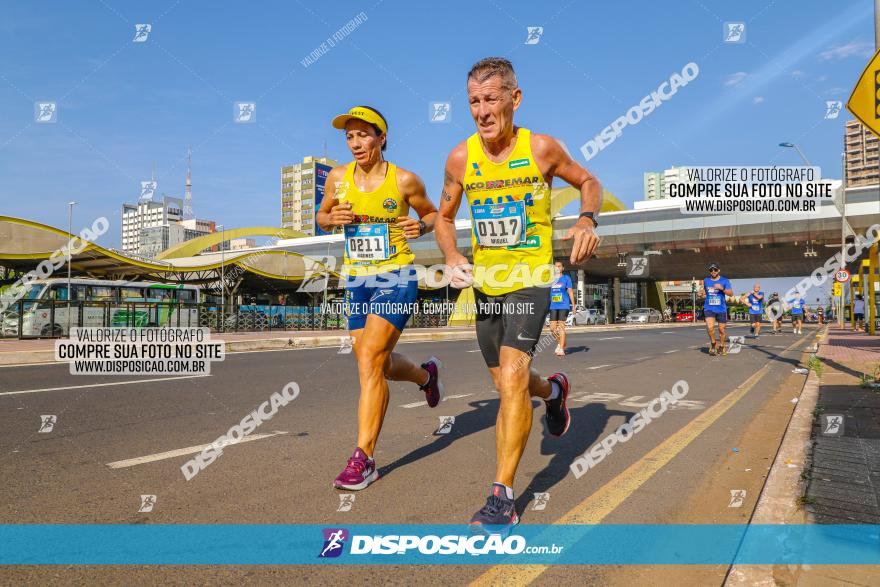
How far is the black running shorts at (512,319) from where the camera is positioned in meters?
2.98

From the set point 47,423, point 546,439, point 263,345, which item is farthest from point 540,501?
point 263,345

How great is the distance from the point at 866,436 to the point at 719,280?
957cm

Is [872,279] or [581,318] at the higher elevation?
[872,279]

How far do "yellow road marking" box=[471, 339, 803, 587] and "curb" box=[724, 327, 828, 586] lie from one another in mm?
650

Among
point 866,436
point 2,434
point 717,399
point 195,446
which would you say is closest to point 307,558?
point 195,446

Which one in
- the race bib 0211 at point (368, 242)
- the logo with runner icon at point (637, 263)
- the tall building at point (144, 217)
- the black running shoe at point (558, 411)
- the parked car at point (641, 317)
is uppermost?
the tall building at point (144, 217)

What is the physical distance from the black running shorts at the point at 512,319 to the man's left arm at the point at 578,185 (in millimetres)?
274

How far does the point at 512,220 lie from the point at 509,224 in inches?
1.0

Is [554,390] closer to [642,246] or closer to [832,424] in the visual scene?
[832,424]

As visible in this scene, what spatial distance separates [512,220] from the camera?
3.09m

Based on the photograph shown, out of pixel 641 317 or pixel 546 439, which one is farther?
pixel 641 317

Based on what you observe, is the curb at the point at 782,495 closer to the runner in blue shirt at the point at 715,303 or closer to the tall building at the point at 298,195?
the runner in blue shirt at the point at 715,303

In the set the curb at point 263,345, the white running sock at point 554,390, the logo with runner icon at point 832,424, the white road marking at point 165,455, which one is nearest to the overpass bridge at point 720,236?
the curb at point 263,345

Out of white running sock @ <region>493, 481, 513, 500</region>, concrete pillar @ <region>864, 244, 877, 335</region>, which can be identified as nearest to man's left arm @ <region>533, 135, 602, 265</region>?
white running sock @ <region>493, 481, 513, 500</region>
